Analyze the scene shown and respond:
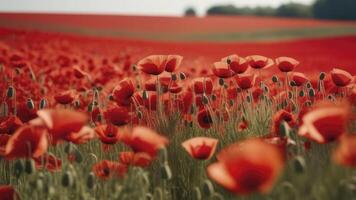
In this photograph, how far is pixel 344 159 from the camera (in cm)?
165

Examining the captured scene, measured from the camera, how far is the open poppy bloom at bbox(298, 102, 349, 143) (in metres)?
1.80

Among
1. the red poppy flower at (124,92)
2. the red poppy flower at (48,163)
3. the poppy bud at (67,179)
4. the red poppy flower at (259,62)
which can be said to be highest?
the red poppy flower at (259,62)

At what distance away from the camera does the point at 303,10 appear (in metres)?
34.6

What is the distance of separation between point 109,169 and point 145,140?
35 cm

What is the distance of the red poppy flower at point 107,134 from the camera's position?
2.43m

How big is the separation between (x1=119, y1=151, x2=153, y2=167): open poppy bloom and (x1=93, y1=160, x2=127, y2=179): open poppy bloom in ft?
0.12

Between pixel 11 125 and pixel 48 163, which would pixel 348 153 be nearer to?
pixel 48 163

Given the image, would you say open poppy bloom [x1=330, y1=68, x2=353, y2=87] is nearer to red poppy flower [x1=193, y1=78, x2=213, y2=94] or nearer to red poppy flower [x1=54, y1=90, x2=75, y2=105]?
red poppy flower [x1=193, y1=78, x2=213, y2=94]

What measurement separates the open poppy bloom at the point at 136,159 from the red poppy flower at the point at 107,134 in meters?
0.18

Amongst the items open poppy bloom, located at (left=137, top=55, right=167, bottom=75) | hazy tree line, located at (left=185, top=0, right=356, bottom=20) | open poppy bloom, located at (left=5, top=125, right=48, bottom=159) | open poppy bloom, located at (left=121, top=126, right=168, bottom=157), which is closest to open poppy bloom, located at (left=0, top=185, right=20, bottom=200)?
open poppy bloom, located at (left=5, top=125, right=48, bottom=159)

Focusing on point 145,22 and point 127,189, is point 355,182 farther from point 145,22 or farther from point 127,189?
point 145,22

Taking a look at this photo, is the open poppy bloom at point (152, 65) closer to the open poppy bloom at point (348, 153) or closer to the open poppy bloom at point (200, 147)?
the open poppy bloom at point (200, 147)

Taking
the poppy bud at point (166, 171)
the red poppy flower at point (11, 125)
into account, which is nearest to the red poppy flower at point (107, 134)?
the poppy bud at point (166, 171)

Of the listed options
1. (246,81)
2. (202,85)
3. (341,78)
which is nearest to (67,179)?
(202,85)
